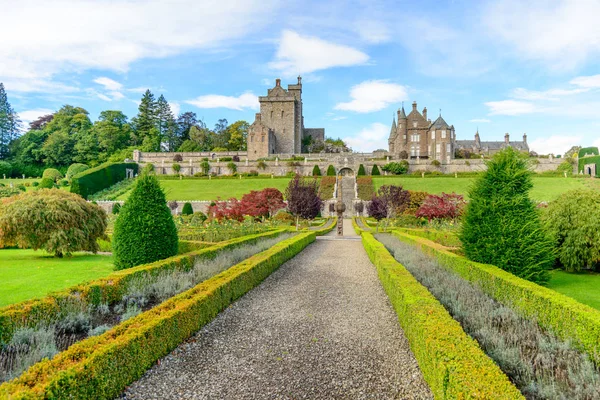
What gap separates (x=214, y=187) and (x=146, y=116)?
118ft

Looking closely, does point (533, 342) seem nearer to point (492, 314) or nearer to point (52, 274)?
point (492, 314)

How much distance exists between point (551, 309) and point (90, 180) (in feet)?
166

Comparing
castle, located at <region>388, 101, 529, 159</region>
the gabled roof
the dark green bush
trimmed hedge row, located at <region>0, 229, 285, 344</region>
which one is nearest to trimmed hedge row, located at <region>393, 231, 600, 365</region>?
the dark green bush

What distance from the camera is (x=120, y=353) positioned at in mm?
3400

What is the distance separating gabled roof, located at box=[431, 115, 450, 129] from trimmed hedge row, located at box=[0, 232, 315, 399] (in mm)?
58097

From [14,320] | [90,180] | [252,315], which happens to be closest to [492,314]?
[252,315]

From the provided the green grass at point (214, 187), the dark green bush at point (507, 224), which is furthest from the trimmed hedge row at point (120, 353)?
the green grass at point (214, 187)

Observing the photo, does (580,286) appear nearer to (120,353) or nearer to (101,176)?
(120,353)

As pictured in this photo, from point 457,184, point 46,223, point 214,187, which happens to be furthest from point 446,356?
point 457,184

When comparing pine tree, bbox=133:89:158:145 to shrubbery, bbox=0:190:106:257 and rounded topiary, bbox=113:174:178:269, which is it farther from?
rounded topiary, bbox=113:174:178:269

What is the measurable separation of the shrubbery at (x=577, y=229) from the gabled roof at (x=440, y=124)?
50.9m

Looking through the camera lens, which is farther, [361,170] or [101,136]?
[101,136]

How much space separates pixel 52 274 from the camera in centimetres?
884

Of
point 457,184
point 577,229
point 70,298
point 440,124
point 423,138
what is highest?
point 440,124
